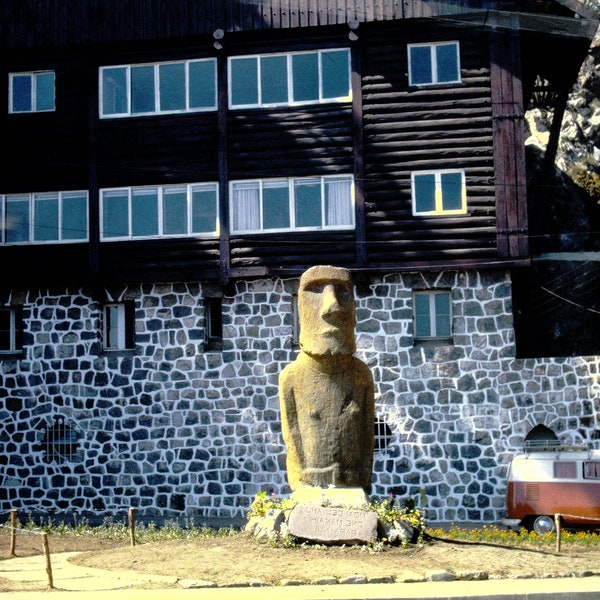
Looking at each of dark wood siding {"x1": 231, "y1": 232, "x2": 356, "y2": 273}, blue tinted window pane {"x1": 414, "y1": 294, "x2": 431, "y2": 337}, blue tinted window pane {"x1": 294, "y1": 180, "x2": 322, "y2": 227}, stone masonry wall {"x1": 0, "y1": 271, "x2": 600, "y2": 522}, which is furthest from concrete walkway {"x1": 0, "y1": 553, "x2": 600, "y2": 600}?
blue tinted window pane {"x1": 294, "y1": 180, "x2": 322, "y2": 227}

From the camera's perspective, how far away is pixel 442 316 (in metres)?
25.9

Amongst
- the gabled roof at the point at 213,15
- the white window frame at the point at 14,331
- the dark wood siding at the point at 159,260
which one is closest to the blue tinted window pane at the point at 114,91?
the gabled roof at the point at 213,15

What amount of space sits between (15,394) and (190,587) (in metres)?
15.9

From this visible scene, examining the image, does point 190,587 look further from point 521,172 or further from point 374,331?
point 521,172

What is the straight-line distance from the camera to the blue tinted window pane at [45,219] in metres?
27.5

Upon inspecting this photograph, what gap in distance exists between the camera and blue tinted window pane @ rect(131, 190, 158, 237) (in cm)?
2702

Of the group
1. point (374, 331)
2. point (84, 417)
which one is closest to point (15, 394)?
point (84, 417)

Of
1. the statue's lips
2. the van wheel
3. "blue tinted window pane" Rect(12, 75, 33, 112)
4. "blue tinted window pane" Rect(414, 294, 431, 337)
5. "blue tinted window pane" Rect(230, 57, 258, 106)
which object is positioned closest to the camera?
the statue's lips

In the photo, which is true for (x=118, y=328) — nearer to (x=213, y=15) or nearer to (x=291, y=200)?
(x=291, y=200)

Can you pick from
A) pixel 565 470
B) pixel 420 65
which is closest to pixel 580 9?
pixel 420 65

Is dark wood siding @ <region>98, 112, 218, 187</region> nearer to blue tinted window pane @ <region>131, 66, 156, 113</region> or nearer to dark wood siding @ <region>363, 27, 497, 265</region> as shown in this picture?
blue tinted window pane @ <region>131, 66, 156, 113</region>

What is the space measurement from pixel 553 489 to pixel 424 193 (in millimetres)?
8195

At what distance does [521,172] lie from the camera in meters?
25.7

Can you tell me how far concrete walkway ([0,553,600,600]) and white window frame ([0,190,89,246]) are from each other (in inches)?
594
